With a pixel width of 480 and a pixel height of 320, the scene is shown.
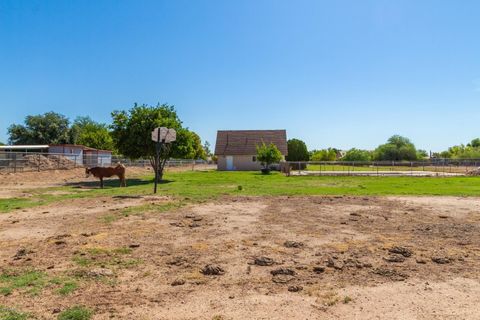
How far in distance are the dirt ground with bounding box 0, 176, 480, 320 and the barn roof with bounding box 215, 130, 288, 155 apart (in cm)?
4196

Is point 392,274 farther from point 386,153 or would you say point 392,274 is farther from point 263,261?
point 386,153

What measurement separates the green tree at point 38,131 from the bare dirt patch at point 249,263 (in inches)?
2523

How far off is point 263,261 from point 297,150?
51.6 m

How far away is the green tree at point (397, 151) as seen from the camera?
87125 mm

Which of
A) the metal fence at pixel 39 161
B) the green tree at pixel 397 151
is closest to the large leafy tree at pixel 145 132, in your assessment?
the metal fence at pixel 39 161

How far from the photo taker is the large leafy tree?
24781 millimetres

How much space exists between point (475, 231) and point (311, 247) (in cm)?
397

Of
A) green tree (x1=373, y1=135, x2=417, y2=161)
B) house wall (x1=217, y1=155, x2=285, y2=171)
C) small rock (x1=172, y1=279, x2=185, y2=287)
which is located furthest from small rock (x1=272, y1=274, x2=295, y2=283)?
green tree (x1=373, y1=135, x2=417, y2=161)

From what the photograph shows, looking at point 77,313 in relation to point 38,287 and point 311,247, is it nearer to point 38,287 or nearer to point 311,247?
point 38,287

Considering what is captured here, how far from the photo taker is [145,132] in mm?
24703

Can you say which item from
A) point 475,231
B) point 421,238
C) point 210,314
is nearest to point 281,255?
point 210,314

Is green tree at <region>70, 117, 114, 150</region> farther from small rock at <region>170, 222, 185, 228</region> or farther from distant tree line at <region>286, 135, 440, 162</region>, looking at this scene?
small rock at <region>170, 222, 185, 228</region>

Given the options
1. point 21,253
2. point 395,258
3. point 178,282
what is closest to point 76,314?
point 178,282

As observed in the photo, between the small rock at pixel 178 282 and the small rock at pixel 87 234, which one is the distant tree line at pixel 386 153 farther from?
the small rock at pixel 178 282
